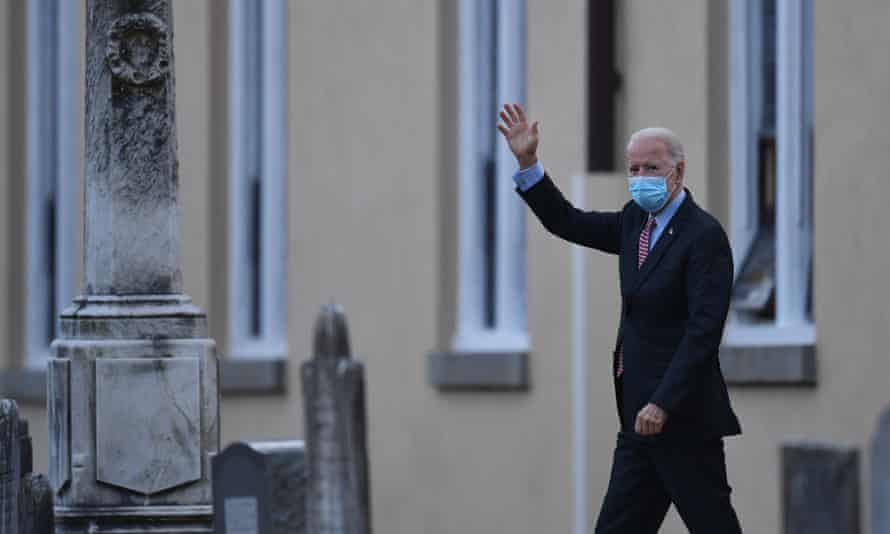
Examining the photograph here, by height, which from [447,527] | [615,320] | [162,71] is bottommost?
[447,527]

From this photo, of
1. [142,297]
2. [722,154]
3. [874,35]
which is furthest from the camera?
[722,154]

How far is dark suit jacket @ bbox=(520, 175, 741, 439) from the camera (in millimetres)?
9344

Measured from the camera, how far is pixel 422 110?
16.5 metres

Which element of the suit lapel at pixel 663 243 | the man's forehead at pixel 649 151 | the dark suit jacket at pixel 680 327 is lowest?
the dark suit jacket at pixel 680 327

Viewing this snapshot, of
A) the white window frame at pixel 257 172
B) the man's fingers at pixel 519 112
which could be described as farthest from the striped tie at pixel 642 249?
the white window frame at pixel 257 172

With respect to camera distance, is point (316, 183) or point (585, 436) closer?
point (585, 436)

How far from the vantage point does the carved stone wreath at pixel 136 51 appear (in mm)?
11648

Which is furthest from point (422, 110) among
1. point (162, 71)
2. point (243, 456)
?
point (243, 456)

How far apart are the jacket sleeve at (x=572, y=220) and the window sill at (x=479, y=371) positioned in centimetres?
556

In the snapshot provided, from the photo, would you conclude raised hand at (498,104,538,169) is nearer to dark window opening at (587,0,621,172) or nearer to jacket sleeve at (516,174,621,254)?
jacket sleeve at (516,174,621,254)

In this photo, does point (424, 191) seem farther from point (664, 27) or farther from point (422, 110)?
point (664, 27)

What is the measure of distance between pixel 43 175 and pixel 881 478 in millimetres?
13922

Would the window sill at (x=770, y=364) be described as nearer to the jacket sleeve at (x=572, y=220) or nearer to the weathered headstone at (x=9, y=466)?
the jacket sleeve at (x=572, y=220)

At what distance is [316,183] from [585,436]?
313cm
